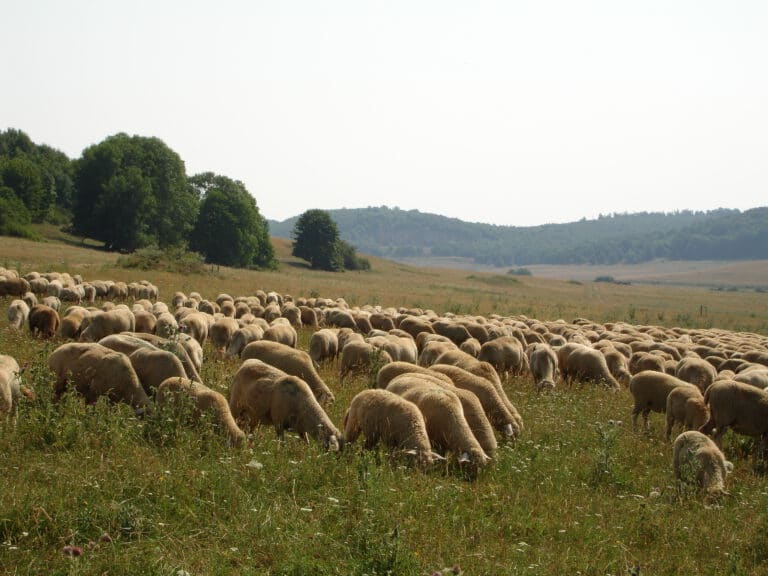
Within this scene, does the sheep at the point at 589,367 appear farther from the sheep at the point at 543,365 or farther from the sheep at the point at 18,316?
the sheep at the point at 18,316

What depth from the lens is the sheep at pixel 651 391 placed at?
469 inches

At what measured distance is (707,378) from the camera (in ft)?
45.9

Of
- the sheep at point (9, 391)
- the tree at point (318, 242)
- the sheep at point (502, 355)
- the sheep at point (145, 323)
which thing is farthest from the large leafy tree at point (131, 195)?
the sheep at point (9, 391)

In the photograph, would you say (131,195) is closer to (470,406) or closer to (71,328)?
(71,328)

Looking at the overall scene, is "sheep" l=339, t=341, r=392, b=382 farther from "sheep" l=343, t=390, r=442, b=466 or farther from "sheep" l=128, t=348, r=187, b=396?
"sheep" l=343, t=390, r=442, b=466

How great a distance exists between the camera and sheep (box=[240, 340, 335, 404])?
35.8ft

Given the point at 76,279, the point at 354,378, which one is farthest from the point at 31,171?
the point at 354,378

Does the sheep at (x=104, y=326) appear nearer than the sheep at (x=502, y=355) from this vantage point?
Yes

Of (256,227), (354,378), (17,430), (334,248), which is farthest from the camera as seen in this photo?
(334,248)

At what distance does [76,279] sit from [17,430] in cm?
2240

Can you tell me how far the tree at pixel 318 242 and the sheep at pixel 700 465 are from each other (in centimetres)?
7690

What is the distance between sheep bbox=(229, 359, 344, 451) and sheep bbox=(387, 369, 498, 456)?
1.18 meters

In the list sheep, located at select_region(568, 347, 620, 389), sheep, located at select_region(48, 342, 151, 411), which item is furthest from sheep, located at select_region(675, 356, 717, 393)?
sheep, located at select_region(48, 342, 151, 411)

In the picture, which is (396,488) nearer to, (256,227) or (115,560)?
(115,560)
